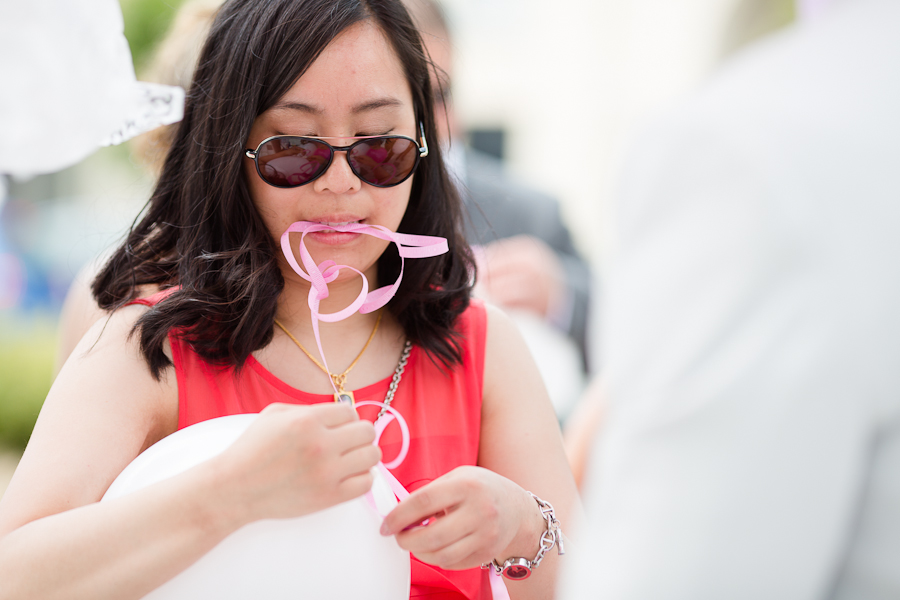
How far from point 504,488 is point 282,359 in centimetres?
67

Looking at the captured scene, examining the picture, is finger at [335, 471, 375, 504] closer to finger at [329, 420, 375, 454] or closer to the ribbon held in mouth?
finger at [329, 420, 375, 454]

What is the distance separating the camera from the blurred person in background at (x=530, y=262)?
10.4ft

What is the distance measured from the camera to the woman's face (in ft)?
5.36

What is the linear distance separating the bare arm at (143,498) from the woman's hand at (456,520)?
117 millimetres

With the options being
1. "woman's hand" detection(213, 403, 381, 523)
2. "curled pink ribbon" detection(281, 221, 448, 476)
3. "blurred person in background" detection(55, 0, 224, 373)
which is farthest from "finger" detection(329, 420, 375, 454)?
"blurred person in background" detection(55, 0, 224, 373)

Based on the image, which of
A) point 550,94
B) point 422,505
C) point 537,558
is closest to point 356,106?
point 422,505

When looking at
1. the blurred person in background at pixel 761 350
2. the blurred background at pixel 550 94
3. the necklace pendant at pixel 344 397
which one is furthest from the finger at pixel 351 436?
the blurred background at pixel 550 94

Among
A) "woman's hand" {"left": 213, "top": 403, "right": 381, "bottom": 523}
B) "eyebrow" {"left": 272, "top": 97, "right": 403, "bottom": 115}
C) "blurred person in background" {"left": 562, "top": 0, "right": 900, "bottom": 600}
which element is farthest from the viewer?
"eyebrow" {"left": 272, "top": 97, "right": 403, "bottom": 115}

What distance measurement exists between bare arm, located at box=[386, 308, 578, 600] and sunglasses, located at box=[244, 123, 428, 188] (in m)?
0.58

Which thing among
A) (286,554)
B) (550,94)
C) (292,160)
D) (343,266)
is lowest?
(286,554)

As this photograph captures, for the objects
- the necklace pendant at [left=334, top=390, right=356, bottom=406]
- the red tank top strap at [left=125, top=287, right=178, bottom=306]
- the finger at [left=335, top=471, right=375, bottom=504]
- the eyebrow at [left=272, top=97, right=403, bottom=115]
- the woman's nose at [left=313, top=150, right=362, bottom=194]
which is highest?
the eyebrow at [left=272, top=97, right=403, bottom=115]

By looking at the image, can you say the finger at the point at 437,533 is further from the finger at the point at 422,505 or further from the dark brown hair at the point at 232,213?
the dark brown hair at the point at 232,213

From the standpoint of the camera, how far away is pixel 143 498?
1.25 meters

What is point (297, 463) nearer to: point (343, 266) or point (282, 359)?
point (343, 266)
